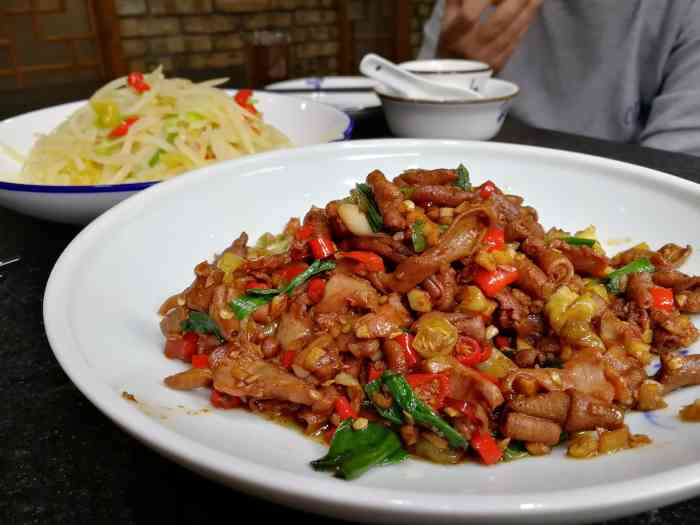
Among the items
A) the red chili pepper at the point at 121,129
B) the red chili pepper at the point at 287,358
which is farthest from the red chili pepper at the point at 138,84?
the red chili pepper at the point at 287,358

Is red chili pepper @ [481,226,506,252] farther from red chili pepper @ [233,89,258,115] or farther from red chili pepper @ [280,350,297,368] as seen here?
red chili pepper @ [233,89,258,115]

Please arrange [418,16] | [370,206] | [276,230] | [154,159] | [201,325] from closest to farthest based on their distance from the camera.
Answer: [201,325]
[370,206]
[276,230]
[154,159]
[418,16]

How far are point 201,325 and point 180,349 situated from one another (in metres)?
0.08

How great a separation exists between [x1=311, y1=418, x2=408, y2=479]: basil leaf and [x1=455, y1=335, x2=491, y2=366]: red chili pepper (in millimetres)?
245

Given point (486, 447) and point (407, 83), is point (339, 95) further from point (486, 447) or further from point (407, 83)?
point (486, 447)

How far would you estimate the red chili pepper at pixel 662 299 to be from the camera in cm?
145

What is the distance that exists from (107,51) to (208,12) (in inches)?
55.6

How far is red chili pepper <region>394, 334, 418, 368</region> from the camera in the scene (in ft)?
4.04

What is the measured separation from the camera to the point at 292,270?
59.0 inches

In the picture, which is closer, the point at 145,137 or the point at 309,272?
the point at 309,272

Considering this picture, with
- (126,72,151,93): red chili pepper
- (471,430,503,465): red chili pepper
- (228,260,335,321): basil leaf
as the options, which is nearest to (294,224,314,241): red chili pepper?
(228,260,335,321): basil leaf

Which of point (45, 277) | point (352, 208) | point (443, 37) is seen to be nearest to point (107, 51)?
point (443, 37)

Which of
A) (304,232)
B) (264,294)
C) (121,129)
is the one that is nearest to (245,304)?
(264,294)

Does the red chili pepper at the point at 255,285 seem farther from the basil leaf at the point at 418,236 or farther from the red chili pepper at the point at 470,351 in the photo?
the red chili pepper at the point at 470,351
